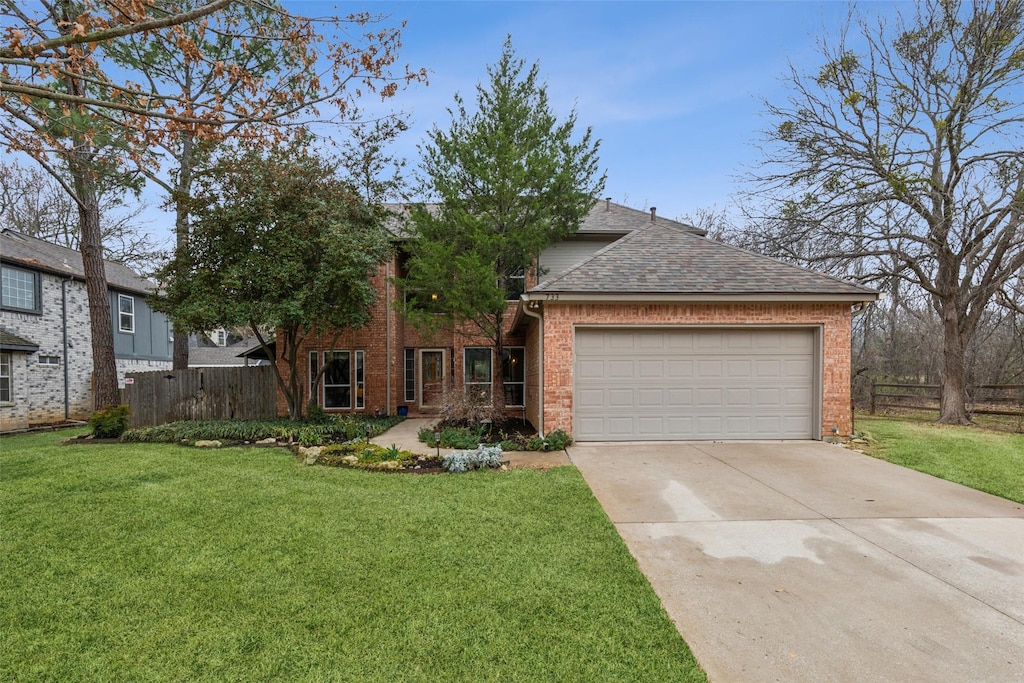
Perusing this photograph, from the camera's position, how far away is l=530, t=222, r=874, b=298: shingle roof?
9008 millimetres

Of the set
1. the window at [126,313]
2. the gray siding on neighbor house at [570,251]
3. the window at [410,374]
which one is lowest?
the window at [410,374]

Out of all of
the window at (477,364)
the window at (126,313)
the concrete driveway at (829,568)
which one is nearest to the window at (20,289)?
the window at (126,313)

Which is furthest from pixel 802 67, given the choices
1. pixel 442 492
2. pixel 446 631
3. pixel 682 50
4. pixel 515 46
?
pixel 446 631

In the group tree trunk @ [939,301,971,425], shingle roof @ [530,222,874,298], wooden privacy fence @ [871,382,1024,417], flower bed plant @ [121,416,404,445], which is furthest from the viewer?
wooden privacy fence @ [871,382,1024,417]

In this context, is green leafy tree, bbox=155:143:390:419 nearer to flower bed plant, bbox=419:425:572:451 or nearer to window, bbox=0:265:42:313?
flower bed plant, bbox=419:425:572:451

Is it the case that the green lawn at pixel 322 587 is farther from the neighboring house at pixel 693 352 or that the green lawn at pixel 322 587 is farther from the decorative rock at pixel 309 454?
the neighboring house at pixel 693 352

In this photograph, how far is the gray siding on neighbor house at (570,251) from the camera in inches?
541

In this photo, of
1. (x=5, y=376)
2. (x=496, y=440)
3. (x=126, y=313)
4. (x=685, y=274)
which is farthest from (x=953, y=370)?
(x=126, y=313)

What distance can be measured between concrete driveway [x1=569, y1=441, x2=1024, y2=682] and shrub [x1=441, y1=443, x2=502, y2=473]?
1405 millimetres

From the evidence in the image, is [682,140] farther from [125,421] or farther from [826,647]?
[125,421]

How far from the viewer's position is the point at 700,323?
9180 mm

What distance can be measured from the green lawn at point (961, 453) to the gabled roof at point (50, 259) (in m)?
17.5

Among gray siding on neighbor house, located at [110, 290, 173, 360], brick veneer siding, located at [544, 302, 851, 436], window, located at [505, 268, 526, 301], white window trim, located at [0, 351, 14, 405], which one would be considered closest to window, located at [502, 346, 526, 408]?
window, located at [505, 268, 526, 301]

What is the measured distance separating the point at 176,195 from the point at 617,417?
11.1m
